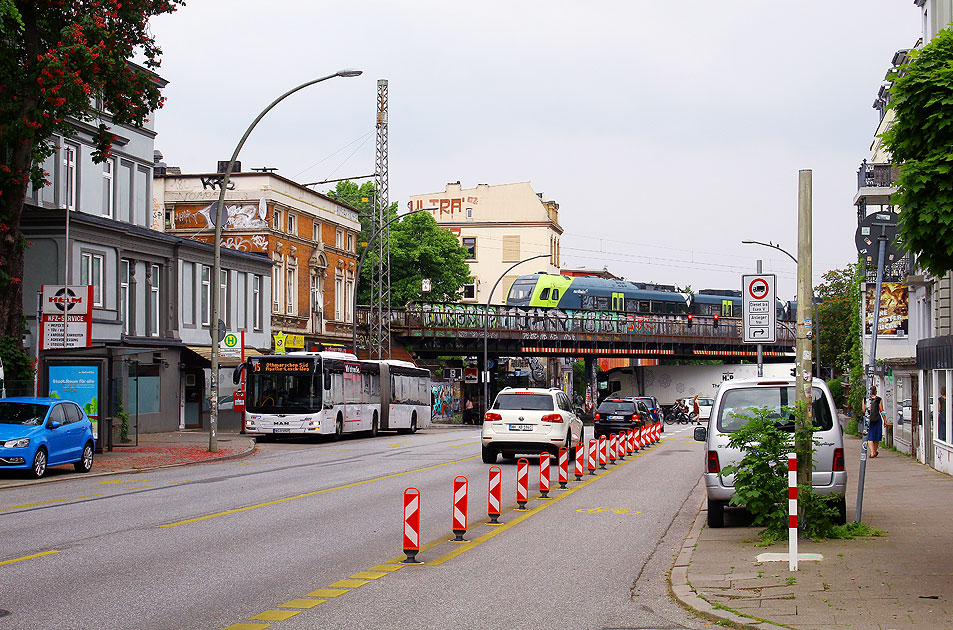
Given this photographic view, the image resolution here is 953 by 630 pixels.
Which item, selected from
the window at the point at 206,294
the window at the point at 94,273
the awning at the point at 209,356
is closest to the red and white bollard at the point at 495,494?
the window at the point at 94,273

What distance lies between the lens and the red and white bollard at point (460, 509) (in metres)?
12.7

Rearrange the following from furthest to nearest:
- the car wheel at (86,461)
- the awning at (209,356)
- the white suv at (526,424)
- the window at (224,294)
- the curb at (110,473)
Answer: the window at (224,294) → the awning at (209,356) → the white suv at (526,424) → the car wheel at (86,461) → the curb at (110,473)

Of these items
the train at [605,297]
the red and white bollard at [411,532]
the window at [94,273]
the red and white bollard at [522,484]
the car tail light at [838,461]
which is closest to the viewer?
the red and white bollard at [411,532]

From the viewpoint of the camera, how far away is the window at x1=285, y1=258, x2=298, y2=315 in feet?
177

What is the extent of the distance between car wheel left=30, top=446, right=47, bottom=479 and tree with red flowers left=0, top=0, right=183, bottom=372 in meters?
5.53

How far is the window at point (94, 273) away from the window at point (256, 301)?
519 inches

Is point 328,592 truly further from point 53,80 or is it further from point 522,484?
point 53,80

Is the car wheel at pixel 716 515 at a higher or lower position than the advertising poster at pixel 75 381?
lower

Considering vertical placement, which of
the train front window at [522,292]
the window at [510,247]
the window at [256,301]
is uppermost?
the window at [510,247]

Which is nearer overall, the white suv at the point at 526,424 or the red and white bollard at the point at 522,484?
the red and white bollard at the point at 522,484

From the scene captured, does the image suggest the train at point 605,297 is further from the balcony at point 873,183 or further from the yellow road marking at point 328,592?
the yellow road marking at point 328,592

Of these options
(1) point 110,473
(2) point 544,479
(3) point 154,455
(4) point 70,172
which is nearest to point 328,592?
(2) point 544,479

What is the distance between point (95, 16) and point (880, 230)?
18125mm

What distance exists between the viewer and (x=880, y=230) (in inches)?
561
